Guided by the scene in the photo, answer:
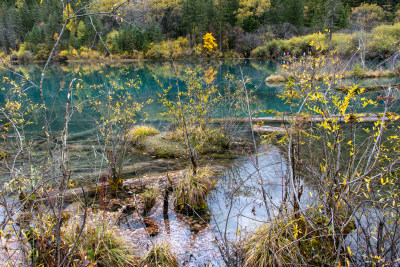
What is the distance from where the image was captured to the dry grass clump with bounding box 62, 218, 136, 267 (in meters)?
4.08

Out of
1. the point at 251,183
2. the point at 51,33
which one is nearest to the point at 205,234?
the point at 251,183

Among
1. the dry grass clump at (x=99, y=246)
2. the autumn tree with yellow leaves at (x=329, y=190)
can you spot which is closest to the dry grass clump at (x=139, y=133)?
the dry grass clump at (x=99, y=246)

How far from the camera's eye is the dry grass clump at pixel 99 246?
4084 millimetres

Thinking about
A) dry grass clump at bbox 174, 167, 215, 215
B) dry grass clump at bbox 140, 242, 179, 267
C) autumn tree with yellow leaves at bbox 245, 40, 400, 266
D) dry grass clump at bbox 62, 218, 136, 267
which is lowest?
dry grass clump at bbox 174, 167, 215, 215

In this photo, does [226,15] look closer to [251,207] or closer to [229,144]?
[229,144]

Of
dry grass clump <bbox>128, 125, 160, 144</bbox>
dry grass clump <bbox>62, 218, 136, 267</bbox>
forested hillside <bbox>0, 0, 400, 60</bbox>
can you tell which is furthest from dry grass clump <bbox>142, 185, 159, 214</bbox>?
forested hillside <bbox>0, 0, 400, 60</bbox>

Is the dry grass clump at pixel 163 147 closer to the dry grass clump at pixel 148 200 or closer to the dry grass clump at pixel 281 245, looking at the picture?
the dry grass clump at pixel 148 200

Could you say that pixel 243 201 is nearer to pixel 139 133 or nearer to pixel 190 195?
pixel 190 195

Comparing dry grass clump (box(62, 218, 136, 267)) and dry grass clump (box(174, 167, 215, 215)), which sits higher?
dry grass clump (box(62, 218, 136, 267))

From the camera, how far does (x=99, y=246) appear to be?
4.27 metres

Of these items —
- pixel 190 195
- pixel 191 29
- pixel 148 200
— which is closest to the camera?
pixel 148 200

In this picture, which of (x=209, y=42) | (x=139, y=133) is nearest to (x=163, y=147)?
(x=139, y=133)

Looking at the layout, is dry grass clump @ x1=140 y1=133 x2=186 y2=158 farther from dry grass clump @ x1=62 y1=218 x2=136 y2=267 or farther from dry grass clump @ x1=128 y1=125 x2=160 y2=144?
dry grass clump @ x1=62 y1=218 x2=136 y2=267

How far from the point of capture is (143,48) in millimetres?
60000
